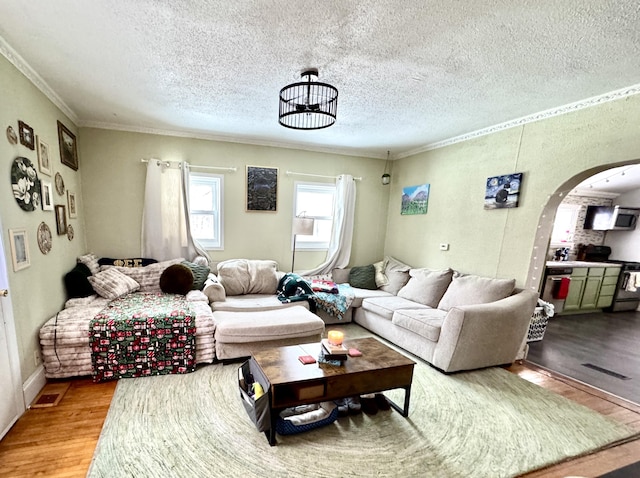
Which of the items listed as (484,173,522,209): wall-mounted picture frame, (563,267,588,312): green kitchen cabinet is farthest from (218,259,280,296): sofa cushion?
(563,267,588,312): green kitchen cabinet

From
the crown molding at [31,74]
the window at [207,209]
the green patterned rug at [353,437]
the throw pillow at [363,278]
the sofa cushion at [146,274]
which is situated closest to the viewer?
the green patterned rug at [353,437]

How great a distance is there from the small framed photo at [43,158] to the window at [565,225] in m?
7.35

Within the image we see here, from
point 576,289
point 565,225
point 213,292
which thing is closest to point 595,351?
point 576,289

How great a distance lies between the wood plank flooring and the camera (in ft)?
5.09

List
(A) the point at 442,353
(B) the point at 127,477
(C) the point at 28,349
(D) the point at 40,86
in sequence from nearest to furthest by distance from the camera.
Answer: (B) the point at 127,477
(C) the point at 28,349
(D) the point at 40,86
(A) the point at 442,353

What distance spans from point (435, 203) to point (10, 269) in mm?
4324

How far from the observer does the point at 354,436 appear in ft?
6.08

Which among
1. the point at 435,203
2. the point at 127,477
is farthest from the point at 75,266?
the point at 435,203

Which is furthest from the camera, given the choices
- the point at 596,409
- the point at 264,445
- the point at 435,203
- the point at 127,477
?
the point at 435,203

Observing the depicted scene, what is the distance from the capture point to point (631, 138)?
2191mm

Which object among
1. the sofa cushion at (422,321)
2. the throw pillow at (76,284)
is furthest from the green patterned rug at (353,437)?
the throw pillow at (76,284)

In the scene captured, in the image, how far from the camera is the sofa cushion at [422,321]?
2.78 meters

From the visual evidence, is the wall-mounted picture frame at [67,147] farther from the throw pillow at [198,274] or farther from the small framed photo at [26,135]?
the throw pillow at [198,274]

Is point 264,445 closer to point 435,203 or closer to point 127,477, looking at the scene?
point 127,477
